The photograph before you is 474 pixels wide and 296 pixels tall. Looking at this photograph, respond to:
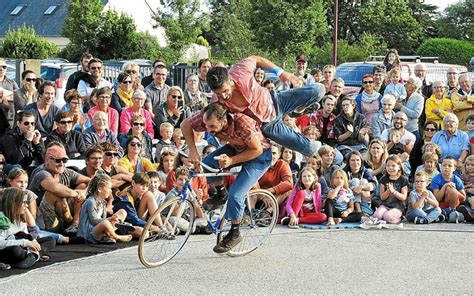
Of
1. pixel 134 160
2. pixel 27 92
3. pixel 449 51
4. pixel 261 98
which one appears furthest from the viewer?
pixel 449 51

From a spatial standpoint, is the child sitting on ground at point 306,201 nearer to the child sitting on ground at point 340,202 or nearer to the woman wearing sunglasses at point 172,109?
the child sitting on ground at point 340,202

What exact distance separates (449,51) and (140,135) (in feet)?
123

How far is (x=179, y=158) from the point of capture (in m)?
11.2

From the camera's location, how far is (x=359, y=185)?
1144cm

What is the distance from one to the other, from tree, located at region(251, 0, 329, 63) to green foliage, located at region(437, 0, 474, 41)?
33475 millimetres

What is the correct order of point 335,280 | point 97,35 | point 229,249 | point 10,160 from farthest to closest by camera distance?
1. point 97,35
2. point 10,160
3. point 229,249
4. point 335,280

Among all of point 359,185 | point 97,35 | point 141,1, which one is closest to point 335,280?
point 359,185

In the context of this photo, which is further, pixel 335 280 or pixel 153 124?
pixel 153 124

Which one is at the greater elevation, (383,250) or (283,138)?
(283,138)

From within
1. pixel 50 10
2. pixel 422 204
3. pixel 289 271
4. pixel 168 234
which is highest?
pixel 50 10

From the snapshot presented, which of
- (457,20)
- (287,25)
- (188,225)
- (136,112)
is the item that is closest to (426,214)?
(188,225)

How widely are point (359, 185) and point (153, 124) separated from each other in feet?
9.97

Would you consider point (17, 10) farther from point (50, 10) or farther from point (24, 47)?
point (24, 47)

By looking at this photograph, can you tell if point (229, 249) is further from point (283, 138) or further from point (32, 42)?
point (32, 42)
